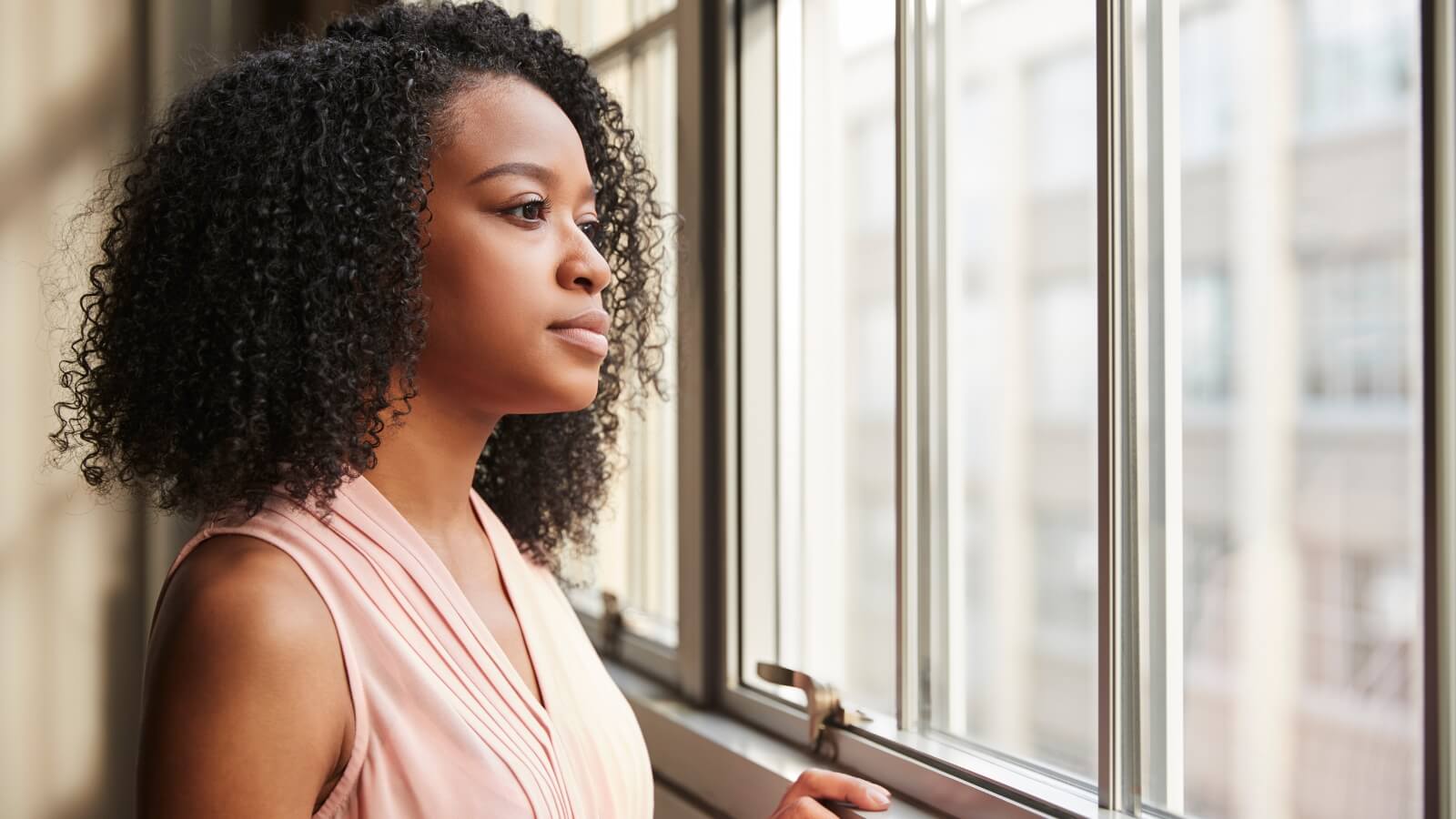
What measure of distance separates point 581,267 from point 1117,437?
1.50 feet

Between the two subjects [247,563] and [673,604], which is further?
[673,604]

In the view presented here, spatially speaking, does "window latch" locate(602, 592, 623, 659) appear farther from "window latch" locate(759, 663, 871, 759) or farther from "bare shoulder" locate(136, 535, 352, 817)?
"bare shoulder" locate(136, 535, 352, 817)

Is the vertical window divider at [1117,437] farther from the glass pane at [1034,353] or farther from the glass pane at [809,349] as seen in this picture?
the glass pane at [1034,353]

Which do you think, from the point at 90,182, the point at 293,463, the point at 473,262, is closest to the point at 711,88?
the point at 473,262

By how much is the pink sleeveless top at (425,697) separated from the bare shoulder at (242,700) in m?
0.02

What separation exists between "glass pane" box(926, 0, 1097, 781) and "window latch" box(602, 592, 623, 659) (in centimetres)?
1198

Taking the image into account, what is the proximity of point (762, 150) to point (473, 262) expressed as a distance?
0.62 metres

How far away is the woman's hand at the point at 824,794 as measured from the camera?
2.72 ft

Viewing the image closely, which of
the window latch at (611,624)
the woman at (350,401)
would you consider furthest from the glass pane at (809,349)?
the woman at (350,401)

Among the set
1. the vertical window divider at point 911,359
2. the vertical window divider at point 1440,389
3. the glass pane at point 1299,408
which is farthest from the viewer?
the glass pane at point 1299,408

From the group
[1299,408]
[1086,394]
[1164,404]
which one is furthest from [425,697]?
[1086,394]

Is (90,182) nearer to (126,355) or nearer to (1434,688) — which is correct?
(126,355)

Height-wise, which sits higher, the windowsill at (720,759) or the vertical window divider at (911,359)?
the vertical window divider at (911,359)

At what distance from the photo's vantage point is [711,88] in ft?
4.29
